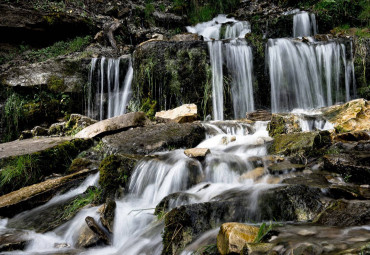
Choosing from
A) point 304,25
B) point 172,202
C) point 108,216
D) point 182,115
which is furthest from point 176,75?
point 304,25

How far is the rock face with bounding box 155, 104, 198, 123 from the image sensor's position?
6852 mm

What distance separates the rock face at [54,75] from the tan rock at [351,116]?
8504 mm

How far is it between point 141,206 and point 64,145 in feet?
8.48

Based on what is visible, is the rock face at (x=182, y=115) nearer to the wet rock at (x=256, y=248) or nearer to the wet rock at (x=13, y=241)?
the wet rock at (x=13, y=241)

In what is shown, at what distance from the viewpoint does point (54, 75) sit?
9.88 m

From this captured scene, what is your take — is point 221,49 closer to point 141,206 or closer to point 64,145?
point 64,145

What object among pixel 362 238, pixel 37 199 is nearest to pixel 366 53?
pixel 362 238

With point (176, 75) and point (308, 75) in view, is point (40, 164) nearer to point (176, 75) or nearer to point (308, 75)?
point (176, 75)

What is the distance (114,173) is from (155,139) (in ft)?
4.76

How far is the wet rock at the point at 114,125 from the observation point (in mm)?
5814

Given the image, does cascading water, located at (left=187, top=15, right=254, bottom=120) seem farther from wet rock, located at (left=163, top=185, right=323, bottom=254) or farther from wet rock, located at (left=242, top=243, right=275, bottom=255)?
wet rock, located at (left=242, top=243, right=275, bottom=255)

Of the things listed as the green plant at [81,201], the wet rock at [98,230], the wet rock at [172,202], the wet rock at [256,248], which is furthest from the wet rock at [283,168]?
the green plant at [81,201]

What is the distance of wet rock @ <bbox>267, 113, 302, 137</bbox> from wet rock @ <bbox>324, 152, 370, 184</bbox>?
170 centimetres

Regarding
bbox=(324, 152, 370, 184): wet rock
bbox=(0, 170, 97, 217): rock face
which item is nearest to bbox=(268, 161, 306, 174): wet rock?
bbox=(324, 152, 370, 184): wet rock
